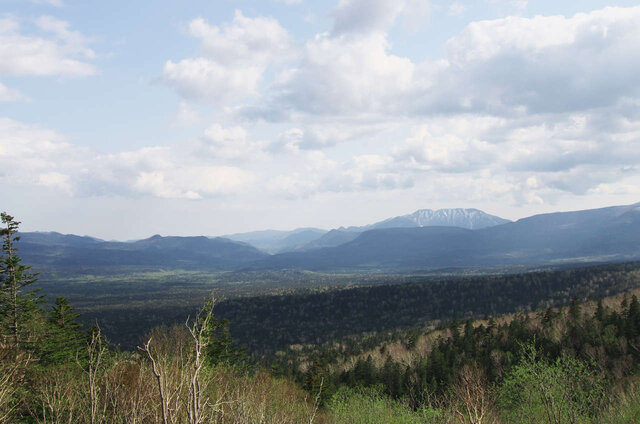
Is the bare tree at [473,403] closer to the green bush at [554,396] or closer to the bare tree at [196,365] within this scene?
the green bush at [554,396]

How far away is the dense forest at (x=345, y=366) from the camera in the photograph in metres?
20.0

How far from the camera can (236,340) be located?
16912cm

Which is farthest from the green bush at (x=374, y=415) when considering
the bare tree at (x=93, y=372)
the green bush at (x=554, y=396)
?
the bare tree at (x=93, y=372)

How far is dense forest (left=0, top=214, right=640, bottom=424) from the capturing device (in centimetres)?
2005

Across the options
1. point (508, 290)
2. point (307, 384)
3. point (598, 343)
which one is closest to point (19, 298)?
point (307, 384)

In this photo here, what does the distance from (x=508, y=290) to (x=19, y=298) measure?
20702 cm

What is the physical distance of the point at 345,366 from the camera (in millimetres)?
102812

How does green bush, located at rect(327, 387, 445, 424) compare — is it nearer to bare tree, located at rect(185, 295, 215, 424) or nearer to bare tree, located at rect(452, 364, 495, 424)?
bare tree, located at rect(452, 364, 495, 424)

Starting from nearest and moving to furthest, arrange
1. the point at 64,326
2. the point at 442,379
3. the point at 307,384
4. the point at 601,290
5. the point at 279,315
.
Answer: the point at 64,326 → the point at 307,384 → the point at 442,379 → the point at 601,290 → the point at 279,315

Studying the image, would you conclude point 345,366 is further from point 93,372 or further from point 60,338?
point 93,372

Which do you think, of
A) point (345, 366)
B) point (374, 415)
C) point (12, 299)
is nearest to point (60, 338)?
point (12, 299)

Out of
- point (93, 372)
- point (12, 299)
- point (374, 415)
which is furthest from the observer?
point (374, 415)

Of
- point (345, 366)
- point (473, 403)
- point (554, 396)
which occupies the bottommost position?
point (345, 366)

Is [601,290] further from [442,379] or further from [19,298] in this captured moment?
[19,298]
